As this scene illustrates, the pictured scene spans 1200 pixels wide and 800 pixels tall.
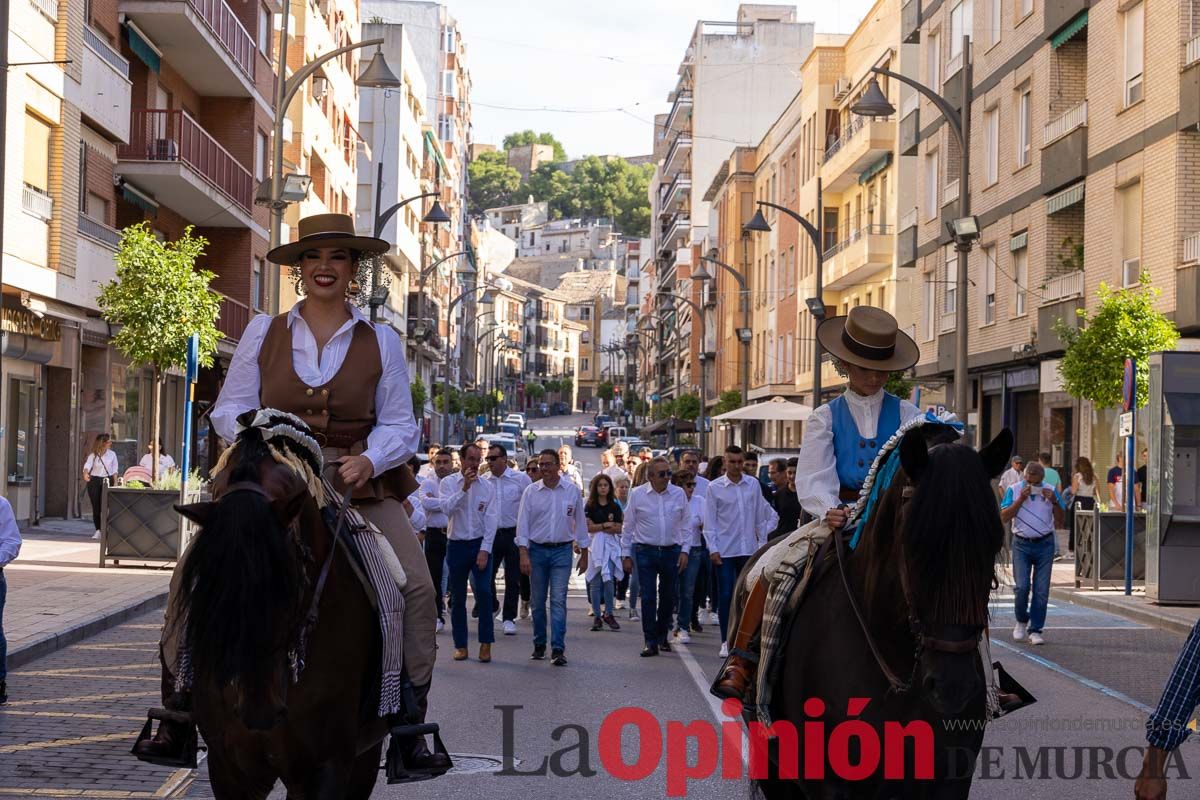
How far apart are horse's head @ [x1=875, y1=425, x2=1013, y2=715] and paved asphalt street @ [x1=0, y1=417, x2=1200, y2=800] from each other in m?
2.64

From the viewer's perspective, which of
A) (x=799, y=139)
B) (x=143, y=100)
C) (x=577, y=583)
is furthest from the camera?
(x=799, y=139)

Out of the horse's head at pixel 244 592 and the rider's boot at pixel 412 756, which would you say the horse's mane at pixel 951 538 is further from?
the horse's head at pixel 244 592

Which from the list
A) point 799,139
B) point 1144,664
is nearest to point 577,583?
point 1144,664

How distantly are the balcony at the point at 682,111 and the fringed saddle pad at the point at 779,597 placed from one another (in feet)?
312

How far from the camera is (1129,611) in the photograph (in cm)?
1973

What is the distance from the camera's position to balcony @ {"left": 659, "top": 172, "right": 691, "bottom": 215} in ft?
347

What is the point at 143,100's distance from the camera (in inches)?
1428

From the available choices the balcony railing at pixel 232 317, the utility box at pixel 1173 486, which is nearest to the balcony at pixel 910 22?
the balcony railing at pixel 232 317

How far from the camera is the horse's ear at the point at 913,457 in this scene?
529 cm

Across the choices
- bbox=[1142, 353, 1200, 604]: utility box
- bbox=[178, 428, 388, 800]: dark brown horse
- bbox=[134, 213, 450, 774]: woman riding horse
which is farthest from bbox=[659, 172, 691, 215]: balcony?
bbox=[178, 428, 388, 800]: dark brown horse

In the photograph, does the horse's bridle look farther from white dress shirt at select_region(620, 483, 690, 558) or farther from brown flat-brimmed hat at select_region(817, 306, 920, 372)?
white dress shirt at select_region(620, 483, 690, 558)

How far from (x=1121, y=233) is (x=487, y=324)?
12813 cm

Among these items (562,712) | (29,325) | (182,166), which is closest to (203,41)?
(182,166)

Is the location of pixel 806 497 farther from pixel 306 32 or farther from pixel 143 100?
pixel 306 32
